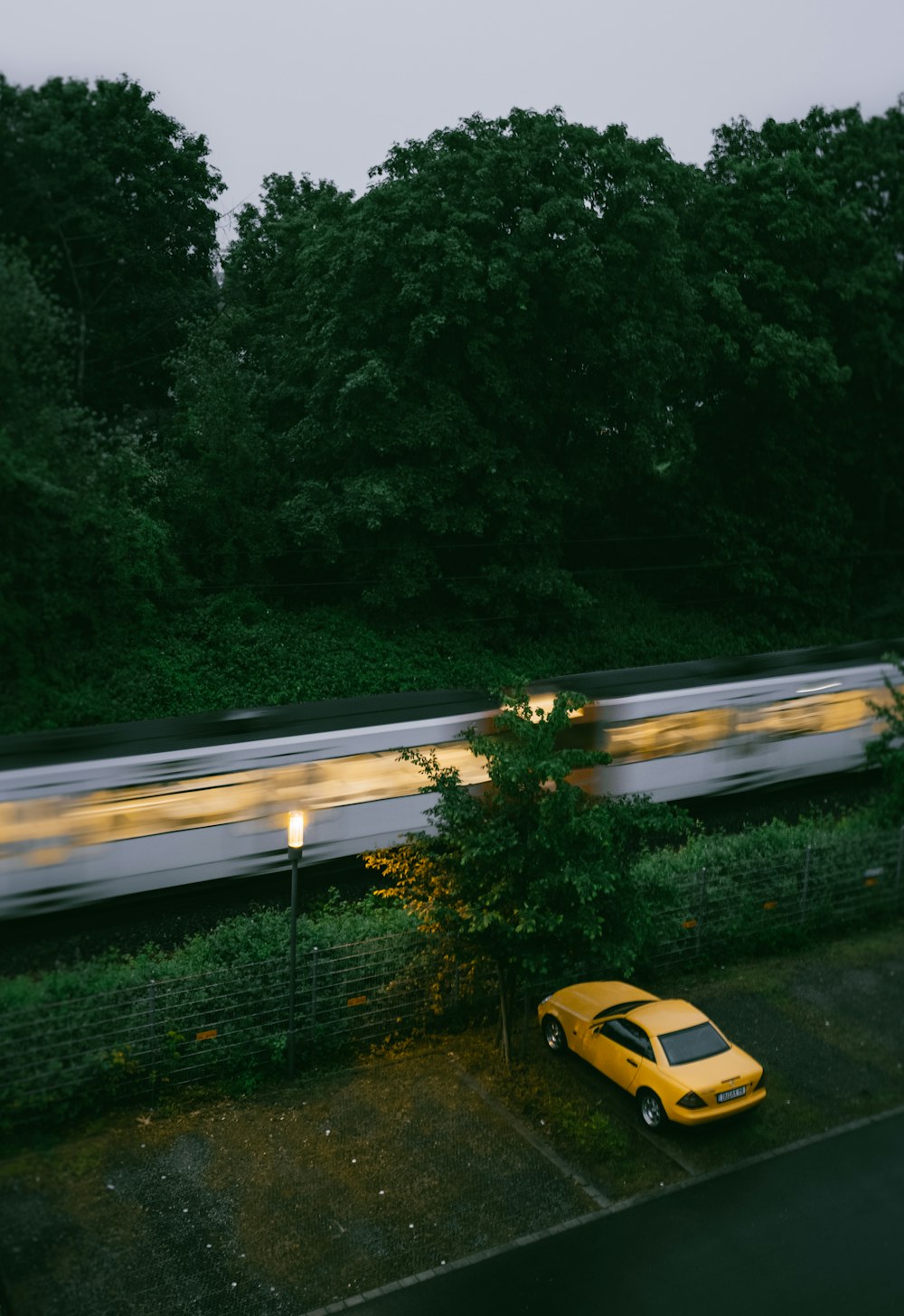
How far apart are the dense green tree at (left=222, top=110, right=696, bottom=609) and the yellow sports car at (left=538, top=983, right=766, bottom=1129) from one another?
17516mm

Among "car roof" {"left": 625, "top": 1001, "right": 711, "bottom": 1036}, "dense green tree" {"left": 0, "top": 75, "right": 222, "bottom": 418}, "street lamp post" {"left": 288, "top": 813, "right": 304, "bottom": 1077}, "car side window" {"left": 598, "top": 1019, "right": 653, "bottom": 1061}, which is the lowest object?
"car side window" {"left": 598, "top": 1019, "right": 653, "bottom": 1061}

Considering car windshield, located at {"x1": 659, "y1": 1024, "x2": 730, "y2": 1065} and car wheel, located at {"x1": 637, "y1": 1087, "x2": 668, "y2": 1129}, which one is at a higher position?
car windshield, located at {"x1": 659, "y1": 1024, "x2": 730, "y2": 1065}

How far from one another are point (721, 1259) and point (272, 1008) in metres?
5.59

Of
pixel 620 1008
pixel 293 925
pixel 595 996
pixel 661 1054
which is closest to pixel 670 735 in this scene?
pixel 595 996

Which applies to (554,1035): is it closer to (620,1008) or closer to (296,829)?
(620,1008)

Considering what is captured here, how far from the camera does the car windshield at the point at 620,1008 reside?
1229cm

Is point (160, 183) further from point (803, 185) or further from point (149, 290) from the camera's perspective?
point (803, 185)

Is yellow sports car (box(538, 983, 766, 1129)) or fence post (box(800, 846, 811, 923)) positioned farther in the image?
fence post (box(800, 846, 811, 923))

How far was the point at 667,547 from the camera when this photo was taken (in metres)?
37.6

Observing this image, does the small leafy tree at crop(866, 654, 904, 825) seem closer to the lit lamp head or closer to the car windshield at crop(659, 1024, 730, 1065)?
the car windshield at crop(659, 1024, 730, 1065)

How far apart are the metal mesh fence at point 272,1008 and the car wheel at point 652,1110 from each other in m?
2.07

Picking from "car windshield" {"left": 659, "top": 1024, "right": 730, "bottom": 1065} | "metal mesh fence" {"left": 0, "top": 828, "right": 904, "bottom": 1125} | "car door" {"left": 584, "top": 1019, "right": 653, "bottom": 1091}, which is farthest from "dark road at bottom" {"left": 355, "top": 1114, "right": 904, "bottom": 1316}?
"metal mesh fence" {"left": 0, "top": 828, "right": 904, "bottom": 1125}

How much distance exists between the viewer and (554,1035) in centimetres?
1273

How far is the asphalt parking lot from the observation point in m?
8.98
